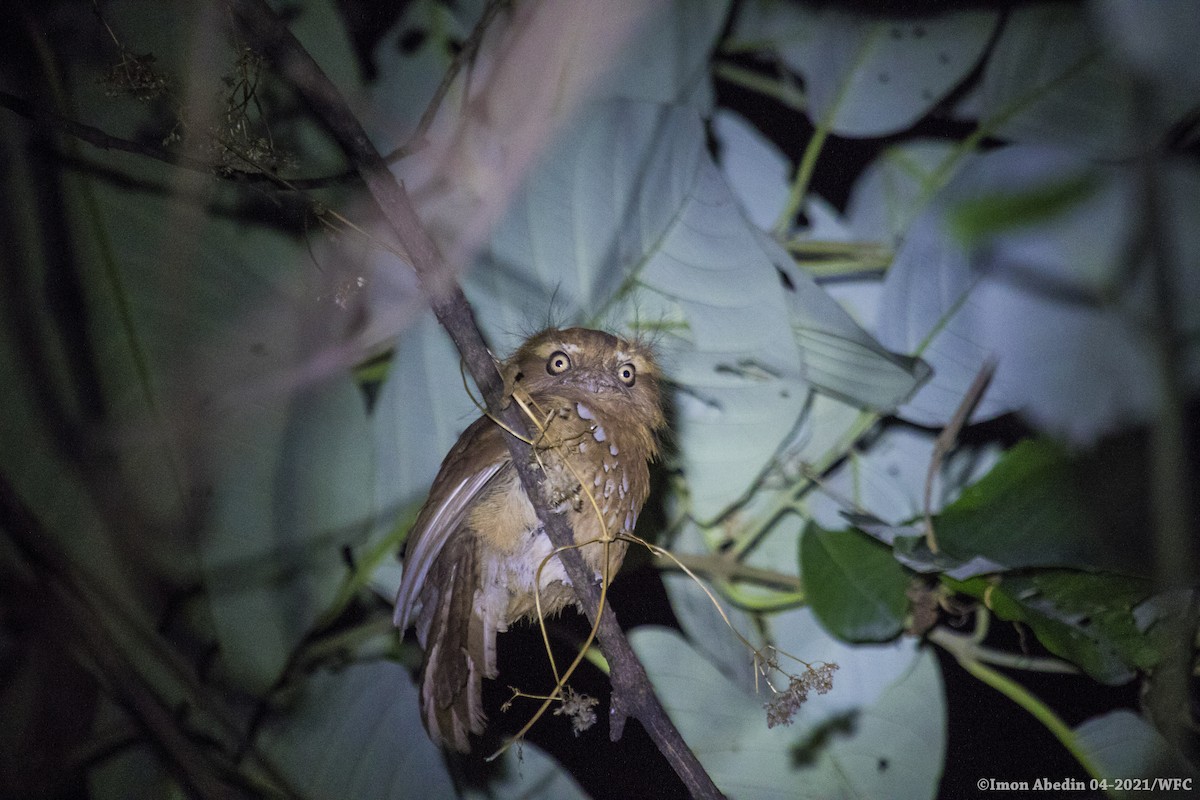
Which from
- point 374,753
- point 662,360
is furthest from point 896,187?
point 374,753

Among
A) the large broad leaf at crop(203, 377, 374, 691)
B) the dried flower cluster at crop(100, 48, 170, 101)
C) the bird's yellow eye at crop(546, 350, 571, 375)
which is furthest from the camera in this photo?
the large broad leaf at crop(203, 377, 374, 691)

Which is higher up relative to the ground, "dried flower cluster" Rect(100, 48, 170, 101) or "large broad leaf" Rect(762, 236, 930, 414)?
"dried flower cluster" Rect(100, 48, 170, 101)

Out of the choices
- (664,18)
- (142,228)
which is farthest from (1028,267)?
(142,228)

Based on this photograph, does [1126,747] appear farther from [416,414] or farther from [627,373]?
[416,414]

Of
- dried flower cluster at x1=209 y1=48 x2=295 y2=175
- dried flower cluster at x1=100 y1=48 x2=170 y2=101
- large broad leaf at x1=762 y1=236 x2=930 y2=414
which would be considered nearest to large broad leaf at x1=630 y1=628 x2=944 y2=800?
large broad leaf at x1=762 y1=236 x2=930 y2=414

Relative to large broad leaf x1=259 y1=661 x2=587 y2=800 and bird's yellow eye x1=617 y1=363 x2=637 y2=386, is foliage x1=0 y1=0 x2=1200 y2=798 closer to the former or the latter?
large broad leaf x1=259 y1=661 x2=587 y2=800

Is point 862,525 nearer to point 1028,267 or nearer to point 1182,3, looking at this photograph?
point 1028,267
